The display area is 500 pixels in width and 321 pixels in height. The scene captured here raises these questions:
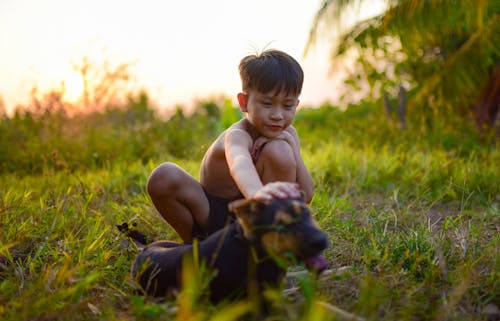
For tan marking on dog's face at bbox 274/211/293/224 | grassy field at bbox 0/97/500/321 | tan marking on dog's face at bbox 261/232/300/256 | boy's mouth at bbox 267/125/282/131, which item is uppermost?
boy's mouth at bbox 267/125/282/131

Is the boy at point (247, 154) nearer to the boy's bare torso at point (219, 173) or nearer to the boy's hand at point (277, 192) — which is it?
the boy's bare torso at point (219, 173)

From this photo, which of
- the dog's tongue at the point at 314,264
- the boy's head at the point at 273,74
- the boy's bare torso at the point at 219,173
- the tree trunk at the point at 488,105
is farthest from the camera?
the tree trunk at the point at 488,105

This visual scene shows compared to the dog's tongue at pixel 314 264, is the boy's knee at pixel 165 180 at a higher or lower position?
higher

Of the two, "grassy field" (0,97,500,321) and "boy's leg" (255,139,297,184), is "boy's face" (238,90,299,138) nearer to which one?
"boy's leg" (255,139,297,184)

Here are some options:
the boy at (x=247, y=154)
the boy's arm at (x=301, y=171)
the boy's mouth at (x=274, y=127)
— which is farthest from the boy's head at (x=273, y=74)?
the boy's arm at (x=301, y=171)

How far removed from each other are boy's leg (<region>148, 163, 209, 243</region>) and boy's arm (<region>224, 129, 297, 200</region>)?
0.27 meters

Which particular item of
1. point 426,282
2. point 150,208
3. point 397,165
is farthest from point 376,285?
point 397,165

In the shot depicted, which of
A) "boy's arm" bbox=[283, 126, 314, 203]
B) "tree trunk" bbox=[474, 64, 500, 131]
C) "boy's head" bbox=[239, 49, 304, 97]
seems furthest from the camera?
"tree trunk" bbox=[474, 64, 500, 131]

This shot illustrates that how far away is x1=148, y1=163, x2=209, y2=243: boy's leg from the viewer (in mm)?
2025

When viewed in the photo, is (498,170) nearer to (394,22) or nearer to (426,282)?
(394,22)

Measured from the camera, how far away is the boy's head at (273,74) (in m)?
1.95

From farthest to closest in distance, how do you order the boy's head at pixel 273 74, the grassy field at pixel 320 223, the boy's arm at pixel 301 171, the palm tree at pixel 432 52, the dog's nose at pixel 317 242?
the palm tree at pixel 432 52 → the boy's arm at pixel 301 171 → the boy's head at pixel 273 74 → the grassy field at pixel 320 223 → the dog's nose at pixel 317 242

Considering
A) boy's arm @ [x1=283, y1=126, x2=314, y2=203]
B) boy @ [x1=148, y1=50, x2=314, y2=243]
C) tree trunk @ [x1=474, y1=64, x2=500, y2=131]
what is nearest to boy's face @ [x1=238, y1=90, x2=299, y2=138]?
boy @ [x1=148, y1=50, x2=314, y2=243]

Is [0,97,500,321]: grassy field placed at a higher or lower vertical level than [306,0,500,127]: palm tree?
lower
